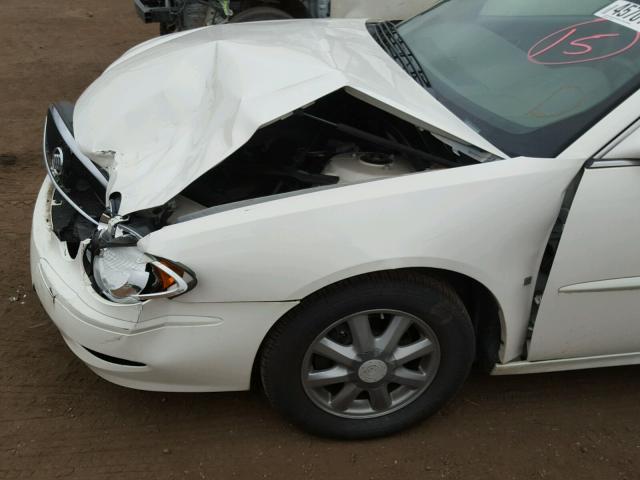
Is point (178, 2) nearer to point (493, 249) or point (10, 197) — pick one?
point (10, 197)

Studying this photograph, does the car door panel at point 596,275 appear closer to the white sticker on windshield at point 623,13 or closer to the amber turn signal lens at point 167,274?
the white sticker on windshield at point 623,13

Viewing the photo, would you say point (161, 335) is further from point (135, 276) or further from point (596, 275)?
point (596, 275)

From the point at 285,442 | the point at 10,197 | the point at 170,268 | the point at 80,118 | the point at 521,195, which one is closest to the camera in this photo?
the point at 170,268

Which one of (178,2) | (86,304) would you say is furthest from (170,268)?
(178,2)

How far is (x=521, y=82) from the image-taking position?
2.45m

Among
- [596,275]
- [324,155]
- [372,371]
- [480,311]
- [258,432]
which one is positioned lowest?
[258,432]

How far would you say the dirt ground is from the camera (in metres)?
2.34

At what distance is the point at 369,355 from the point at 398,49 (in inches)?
57.3

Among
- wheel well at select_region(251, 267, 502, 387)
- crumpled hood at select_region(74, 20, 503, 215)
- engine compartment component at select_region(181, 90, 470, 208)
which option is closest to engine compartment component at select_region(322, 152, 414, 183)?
engine compartment component at select_region(181, 90, 470, 208)

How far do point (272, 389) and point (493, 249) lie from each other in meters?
0.89

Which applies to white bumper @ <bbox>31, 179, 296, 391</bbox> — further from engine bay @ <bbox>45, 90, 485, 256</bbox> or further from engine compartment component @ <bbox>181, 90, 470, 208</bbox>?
engine compartment component @ <bbox>181, 90, 470, 208</bbox>

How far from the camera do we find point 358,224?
6.56 feet

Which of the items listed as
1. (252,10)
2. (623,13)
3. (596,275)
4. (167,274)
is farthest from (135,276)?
(252,10)

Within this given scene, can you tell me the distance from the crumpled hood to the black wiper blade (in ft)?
0.20
